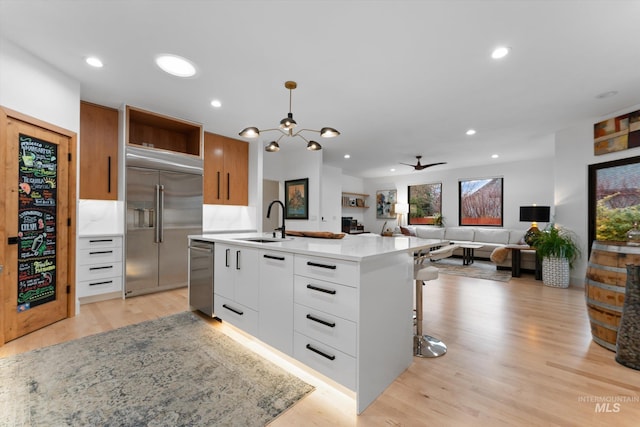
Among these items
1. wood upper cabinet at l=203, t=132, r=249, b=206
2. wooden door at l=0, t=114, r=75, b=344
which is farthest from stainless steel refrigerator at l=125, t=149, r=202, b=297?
wooden door at l=0, t=114, r=75, b=344

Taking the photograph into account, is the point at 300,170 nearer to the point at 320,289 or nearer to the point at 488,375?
the point at 320,289

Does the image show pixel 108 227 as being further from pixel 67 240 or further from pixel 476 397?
pixel 476 397

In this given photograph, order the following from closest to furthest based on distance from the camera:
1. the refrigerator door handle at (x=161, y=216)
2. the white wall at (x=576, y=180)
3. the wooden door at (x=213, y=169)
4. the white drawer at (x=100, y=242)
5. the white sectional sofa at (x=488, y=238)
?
the white drawer at (x=100, y=242) → the refrigerator door handle at (x=161, y=216) → the white wall at (x=576, y=180) → the wooden door at (x=213, y=169) → the white sectional sofa at (x=488, y=238)

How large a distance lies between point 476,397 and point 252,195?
4484 millimetres

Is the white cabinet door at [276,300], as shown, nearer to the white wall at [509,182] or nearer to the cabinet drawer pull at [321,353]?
the cabinet drawer pull at [321,353]

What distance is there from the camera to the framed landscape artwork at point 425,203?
824 centimetres

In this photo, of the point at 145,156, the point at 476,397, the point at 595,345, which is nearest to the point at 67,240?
the point at 145,156

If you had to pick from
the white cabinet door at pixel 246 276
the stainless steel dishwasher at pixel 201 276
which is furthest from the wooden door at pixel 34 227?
the white cabinet door at pixel 246 276

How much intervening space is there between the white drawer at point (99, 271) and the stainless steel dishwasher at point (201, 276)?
4.27 ft

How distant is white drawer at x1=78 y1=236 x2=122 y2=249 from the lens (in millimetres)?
3318

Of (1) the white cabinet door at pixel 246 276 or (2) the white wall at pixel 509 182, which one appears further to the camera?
(2) the white wall at pixel 509 182

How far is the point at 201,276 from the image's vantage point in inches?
113

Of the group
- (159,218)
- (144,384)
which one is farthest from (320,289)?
(159,218)

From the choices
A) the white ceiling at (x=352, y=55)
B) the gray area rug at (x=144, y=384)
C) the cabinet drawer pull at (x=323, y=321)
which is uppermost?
the white ceiling at (x=352, y=55)
